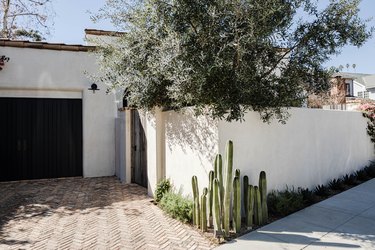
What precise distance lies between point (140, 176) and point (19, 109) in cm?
504

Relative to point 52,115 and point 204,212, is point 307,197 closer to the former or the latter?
point 204,212

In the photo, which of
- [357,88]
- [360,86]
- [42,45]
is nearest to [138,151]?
[42,45]

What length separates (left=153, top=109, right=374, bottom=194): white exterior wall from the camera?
5.69 meters

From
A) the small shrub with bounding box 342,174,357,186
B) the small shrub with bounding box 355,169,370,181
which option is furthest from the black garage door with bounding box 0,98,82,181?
the small shrub with bounding box 355,169,370,181

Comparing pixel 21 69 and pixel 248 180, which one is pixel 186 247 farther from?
pixel 21 69

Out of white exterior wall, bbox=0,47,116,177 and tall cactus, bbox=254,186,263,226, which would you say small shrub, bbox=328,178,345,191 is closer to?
tall cactus, bbox=254,186,263,226

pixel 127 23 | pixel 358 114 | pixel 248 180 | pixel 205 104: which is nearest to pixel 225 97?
pixel 205 104

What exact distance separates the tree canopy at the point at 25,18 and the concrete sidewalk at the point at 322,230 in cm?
1675

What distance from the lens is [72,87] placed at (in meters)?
10.5

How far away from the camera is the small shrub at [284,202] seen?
5875mm

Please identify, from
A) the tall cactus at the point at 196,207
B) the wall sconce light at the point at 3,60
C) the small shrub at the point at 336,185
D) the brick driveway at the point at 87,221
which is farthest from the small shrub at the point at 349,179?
the wall sconce light at the point at 3,60

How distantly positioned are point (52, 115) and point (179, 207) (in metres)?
6.93

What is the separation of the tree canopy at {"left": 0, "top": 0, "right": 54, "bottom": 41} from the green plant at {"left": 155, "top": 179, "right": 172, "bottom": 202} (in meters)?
14.1

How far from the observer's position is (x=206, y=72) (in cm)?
496
